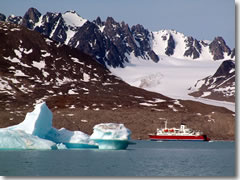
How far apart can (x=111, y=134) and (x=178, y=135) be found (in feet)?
167

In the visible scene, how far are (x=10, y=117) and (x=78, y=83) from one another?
4328 centimetres

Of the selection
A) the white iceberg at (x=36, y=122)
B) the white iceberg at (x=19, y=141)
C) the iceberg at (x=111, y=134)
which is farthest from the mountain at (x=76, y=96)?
the white iceberg at (x=19, y=141)

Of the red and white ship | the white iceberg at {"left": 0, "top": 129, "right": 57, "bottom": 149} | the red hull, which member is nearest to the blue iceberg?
the white iceberg at {"left": 0, "top": 129, "right": 57, "bottom": 149}

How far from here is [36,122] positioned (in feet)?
159

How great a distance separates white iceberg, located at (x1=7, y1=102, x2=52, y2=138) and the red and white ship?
48.1 metres

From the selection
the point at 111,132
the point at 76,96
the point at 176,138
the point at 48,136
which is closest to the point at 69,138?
the point at 48,136

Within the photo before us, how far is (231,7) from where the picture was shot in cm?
3294

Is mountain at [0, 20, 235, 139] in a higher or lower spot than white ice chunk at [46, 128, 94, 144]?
Answer: higher

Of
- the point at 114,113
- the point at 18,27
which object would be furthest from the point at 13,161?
the point at 18,27

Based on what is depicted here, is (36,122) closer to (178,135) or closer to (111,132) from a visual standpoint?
(111,132)

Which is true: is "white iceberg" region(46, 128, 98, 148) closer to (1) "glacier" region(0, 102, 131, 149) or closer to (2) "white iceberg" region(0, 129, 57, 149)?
(1) "glacier" region(0, 102, 131, 149)

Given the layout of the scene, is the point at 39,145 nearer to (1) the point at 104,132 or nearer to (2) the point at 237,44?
(1) the point at 104,132

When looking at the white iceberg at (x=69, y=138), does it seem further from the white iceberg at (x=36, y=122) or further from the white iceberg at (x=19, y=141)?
the white iceberg at (x=19, y=141)

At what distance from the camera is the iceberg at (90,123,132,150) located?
48.7 m
